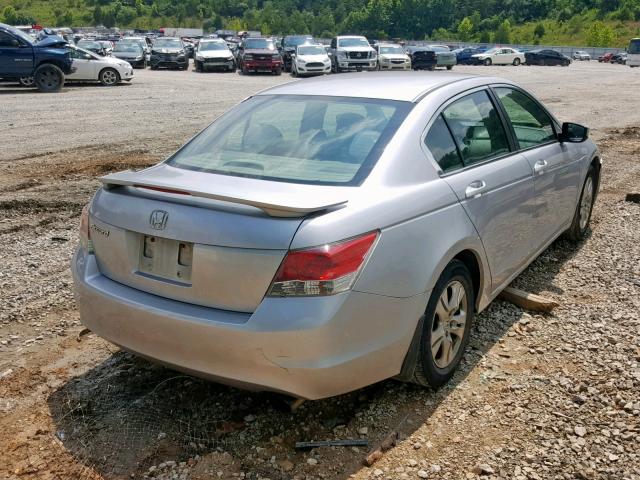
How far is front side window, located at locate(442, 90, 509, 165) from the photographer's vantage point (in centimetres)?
394

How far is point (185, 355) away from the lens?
300 centimetres

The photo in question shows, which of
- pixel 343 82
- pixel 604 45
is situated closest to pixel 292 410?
pixel 343 82

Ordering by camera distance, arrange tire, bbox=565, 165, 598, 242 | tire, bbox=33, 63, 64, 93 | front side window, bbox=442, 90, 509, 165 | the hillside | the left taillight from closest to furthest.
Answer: the left taillight < front side window, bbox=442, 90, 509, 165 < tire, bbox=565, 165, 598, 242 < tire, bbox=33, 63, 64, 93 < the hillside

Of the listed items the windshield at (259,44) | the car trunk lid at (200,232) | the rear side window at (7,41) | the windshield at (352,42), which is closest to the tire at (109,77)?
the rear side window at (7,41)

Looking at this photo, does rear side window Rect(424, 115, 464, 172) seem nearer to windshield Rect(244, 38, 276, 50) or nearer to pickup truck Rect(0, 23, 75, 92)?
pickup truck Rect(0, 23, 75, 92)

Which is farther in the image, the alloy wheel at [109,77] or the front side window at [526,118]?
the alloy wheel at [109,77]

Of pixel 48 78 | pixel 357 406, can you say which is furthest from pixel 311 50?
pixel 357 406

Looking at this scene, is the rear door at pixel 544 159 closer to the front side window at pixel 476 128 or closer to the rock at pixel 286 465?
the front side window at pixel 476 128

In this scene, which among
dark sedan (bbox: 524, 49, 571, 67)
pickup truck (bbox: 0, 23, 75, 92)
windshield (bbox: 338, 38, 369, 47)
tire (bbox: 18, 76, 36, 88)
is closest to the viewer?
pickup truck (bbox: 0, 23, 75, 92)

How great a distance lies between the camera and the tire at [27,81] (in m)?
20.0

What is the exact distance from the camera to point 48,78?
20.0 metres

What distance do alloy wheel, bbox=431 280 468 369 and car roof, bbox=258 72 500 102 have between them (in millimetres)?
1136

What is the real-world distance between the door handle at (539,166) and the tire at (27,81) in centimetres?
1873

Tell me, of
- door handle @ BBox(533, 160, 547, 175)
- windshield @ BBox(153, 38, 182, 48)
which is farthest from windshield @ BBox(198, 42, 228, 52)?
door handle @ BBox(533, 160, 547, 175)
